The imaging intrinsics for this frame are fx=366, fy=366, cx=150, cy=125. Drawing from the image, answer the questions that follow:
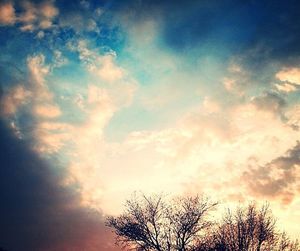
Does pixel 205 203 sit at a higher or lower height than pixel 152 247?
higher

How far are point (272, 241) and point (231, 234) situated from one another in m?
4.67

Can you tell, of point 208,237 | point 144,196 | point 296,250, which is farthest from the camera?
point 144,196

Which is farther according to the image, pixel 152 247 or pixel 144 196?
pixel 144 196

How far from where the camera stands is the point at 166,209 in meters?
47.0

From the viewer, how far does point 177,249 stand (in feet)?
147

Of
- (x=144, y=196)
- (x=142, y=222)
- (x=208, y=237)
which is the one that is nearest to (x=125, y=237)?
(x=142, y=222)

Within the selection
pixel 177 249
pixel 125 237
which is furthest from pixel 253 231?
pixel 125 237

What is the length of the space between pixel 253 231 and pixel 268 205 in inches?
146

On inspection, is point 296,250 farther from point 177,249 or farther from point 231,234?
point 177,249

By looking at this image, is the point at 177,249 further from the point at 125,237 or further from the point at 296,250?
the point at 296,250

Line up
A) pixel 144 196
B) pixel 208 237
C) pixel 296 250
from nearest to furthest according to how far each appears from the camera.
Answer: pixel 296 250
pixel 208 237
pixel 144 196

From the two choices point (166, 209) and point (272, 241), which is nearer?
point (272, 241)

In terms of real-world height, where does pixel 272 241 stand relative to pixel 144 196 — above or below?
below

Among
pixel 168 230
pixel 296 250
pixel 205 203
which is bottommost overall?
pixel 296 250
